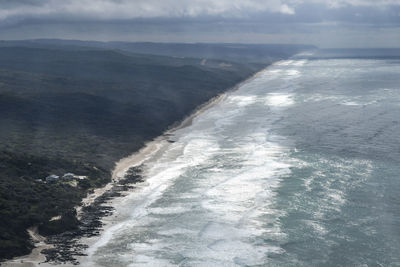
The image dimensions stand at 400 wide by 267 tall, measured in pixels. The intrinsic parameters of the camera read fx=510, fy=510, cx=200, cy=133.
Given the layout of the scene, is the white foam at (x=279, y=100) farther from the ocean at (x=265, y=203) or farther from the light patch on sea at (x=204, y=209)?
the light patch on sea at (x=204, y=209)

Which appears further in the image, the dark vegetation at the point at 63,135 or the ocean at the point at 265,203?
the dark vegetation at the point at 63,135

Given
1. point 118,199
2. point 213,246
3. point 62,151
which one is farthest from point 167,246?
point 62,151

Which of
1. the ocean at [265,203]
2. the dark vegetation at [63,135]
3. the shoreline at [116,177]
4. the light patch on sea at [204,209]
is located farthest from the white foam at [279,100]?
the light patch on sea at [204,209]

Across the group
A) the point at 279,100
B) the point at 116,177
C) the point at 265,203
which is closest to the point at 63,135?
the point at 116,177

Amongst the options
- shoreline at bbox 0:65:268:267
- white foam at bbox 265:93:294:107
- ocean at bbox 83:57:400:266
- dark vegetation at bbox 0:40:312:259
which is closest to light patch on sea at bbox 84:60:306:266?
ocean at bbox 83:57:400:266

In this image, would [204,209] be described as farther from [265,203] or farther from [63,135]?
[63,135]

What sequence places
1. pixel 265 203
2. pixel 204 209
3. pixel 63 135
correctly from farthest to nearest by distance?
pixel 63 135
pixel 265 203
pixel 204 209

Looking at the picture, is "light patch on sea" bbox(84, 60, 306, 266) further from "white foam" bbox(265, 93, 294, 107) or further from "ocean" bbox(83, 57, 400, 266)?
"white foam" bbox(265, 93, 294, 107)

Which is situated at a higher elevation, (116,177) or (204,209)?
(204,209)
